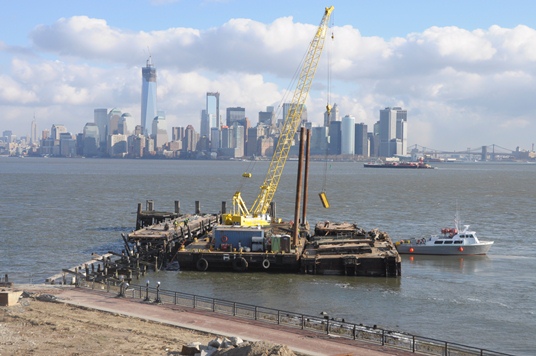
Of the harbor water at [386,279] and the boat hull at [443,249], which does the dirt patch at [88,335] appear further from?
the boat hull at [443,249]

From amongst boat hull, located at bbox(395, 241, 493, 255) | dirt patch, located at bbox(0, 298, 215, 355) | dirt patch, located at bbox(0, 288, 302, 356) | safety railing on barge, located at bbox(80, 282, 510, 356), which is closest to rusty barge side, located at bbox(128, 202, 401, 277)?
boat hull, located at bbox(395, 241, 493, 255)

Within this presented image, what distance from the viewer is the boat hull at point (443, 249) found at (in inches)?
2468

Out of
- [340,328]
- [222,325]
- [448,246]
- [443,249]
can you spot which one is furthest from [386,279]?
[222,325]

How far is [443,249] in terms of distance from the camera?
63000 mm

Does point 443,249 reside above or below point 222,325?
below

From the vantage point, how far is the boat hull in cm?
6269

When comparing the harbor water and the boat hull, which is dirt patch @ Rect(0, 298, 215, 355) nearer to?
the harbor water

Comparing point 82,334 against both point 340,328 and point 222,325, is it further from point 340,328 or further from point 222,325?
point 340,328

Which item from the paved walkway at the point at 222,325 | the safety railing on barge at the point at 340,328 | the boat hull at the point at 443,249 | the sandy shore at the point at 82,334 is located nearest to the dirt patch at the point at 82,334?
the sandy shore at the point at 82,334

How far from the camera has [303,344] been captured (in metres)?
28.0

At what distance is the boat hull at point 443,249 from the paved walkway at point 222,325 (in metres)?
32.8

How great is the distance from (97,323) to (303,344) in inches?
357

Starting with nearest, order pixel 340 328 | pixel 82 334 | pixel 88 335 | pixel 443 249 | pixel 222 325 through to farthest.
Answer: pixel 88 335 < pixel 82 334 < pixel 222 325 < pixel 340 328 < pixel 443 249

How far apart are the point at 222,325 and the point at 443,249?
120ft
